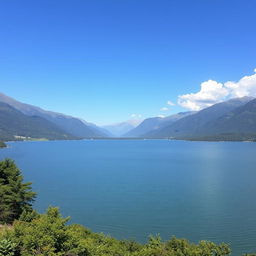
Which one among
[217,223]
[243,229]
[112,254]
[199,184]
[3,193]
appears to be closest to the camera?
[112,254]

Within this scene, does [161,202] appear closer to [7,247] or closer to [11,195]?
[11,195]

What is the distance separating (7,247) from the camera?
83.9 feet

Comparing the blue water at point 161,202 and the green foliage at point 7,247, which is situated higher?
the green foliage at point 7,247

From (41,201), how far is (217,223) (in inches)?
1955

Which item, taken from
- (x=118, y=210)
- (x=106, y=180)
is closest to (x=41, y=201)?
(x=118, y=210)

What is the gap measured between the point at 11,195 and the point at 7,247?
23.8m

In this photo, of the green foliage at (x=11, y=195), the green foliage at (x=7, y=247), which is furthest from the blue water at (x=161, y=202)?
the green foliage at (x=7, y=247)

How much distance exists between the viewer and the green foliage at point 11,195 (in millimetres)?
46594

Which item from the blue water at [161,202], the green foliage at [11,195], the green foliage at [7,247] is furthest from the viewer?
the blue water at [161,202]

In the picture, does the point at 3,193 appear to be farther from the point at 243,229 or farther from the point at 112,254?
the point at 243,229

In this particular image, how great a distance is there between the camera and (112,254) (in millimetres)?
30109

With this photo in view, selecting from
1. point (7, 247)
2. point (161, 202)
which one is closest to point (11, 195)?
point (7, 247)

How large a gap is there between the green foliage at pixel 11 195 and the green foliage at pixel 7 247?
2183 centimetres

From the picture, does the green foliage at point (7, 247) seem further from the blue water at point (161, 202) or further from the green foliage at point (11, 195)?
the blue water at point (161, 202)
